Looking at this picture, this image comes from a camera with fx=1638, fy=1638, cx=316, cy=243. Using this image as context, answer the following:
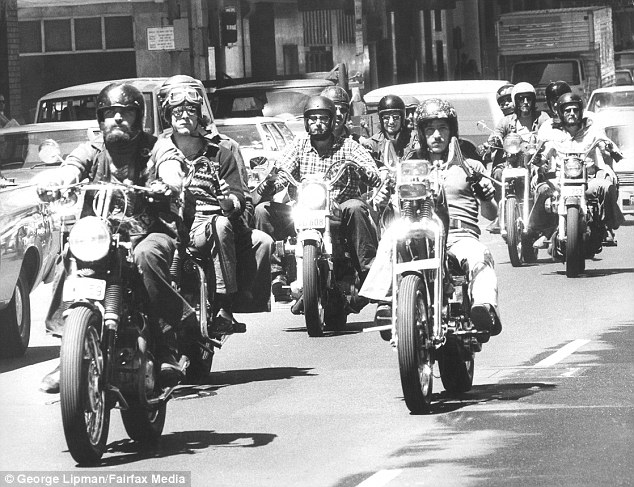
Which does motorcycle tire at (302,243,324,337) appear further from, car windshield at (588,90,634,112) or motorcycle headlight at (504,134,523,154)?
car windshield at (588,90,634,112)

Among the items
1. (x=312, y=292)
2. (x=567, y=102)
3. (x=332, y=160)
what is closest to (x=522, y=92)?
(x=567, y=102)

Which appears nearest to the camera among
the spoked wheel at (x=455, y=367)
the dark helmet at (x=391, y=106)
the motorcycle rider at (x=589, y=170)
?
the spoked wheel at (x=455, y=367)

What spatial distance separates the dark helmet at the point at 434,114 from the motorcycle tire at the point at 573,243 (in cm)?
620

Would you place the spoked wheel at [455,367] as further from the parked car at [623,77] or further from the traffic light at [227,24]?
the parked car at [623,77]

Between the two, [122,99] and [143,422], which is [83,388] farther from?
[122,99]

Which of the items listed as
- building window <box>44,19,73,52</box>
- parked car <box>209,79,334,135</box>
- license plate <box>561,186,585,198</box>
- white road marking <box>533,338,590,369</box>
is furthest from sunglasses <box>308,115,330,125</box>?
building window <box>44,19,73,52</box>

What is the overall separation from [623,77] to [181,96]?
39178mm

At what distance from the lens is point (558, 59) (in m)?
41.6

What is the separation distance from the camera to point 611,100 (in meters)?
32.1

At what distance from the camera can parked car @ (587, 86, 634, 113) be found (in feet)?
102

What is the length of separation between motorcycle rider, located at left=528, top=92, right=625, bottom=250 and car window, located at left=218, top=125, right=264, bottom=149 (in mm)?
5875

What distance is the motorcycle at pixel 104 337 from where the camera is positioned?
23.6 feet

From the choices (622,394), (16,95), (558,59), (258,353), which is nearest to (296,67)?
(558,59)

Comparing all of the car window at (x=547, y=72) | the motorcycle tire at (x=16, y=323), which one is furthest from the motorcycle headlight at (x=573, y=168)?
the car window at (x=547, y=72)
